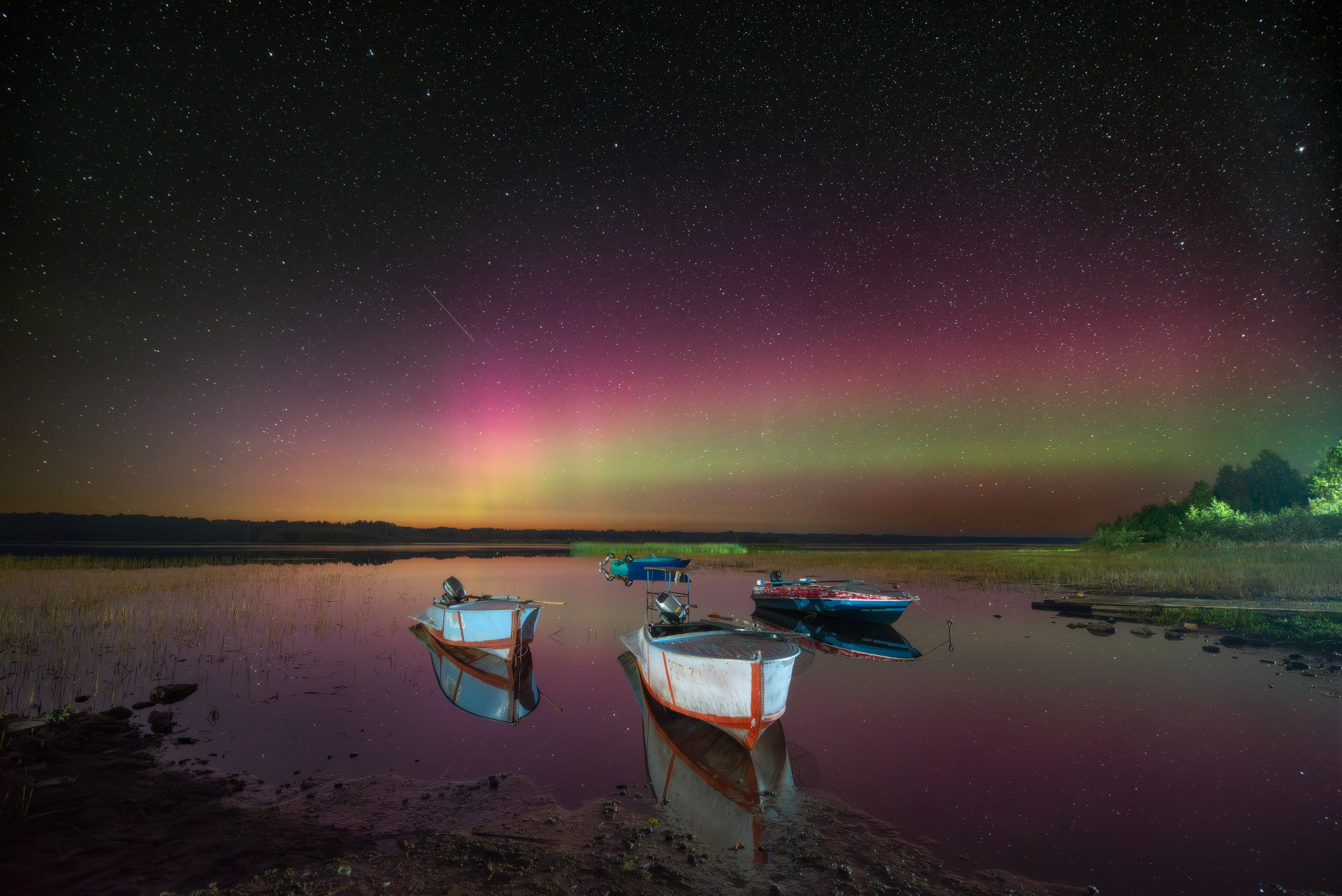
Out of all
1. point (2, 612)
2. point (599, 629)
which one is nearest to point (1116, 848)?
point (599, 629)

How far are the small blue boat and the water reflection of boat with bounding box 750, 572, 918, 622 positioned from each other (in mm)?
16611

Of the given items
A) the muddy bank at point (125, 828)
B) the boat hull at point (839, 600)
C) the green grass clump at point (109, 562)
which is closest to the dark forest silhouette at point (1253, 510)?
the boat hull at point (839, 600)

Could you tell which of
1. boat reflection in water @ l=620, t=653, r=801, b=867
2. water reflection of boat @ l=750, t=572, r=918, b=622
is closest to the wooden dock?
water reflection of boat @ l=750, t=572, r=918, b=622

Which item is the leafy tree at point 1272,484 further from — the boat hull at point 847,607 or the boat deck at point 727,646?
the boat deck at point 727,646

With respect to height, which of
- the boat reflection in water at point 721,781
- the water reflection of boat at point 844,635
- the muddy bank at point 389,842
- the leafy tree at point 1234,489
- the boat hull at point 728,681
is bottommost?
the water reflection of boat at point 844,635

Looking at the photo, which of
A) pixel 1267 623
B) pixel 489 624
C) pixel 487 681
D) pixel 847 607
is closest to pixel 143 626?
pixel 489 624

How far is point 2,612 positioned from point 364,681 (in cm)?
1804

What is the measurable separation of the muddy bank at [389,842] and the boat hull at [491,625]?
24.1ft

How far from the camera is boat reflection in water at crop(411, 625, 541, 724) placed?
13484 millimetres

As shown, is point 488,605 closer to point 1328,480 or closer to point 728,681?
point 728,681

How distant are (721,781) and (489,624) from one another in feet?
32.0

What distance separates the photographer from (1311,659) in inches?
649

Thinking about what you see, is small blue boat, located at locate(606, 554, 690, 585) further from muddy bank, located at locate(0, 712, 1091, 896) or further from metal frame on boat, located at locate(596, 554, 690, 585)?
muddy bank, located at locate(0, 712, 1091, 896)

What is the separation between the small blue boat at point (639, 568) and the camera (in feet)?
145
